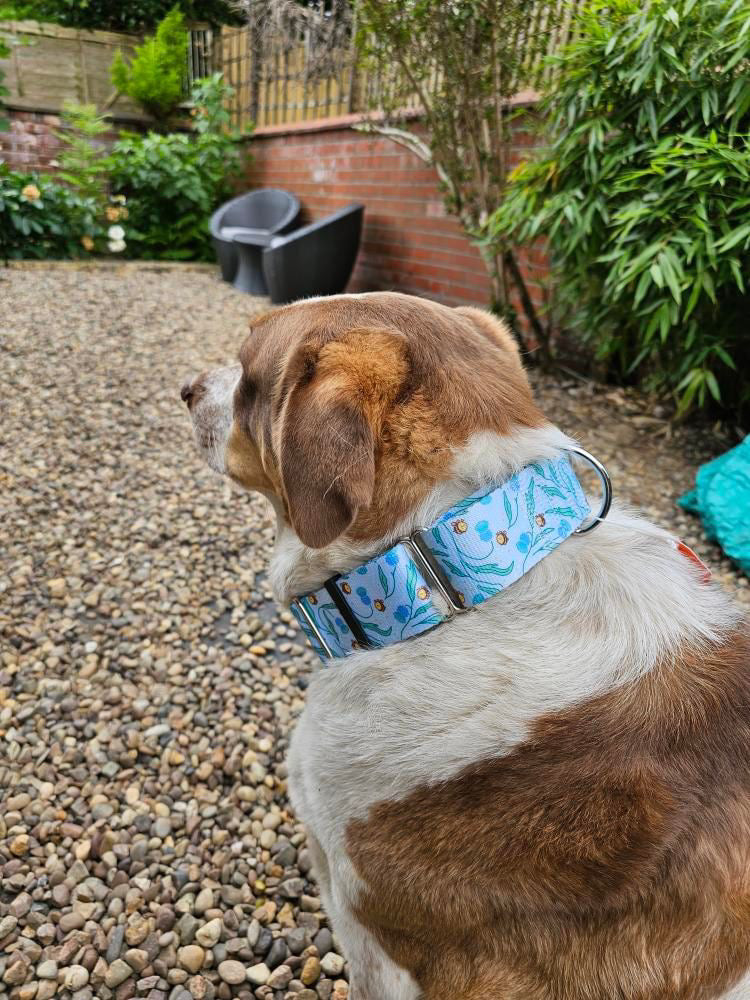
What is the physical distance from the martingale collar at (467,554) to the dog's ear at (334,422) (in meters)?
0.11

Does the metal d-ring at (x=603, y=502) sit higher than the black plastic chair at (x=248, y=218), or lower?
higher

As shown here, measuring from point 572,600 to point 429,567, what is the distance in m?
0.24

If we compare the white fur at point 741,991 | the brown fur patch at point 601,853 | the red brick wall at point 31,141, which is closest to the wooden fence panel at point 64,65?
the red brick wall at point 31,141

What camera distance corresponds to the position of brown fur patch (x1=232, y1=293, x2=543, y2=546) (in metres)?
1.06

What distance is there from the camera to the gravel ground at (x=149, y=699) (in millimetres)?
1751

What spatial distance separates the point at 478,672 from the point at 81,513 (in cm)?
284

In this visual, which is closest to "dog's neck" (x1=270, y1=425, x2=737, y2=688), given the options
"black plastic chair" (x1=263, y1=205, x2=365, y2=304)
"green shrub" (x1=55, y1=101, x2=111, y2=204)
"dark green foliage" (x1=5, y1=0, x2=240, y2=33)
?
"black plastic chair" (x1=263, y1=205, x2=365, y2=304)

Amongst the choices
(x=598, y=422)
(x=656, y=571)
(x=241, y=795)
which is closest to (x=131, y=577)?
(x=241, y=795)

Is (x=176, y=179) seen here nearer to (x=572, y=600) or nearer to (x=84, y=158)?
(x=84, y=158)

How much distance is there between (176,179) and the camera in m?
8.55

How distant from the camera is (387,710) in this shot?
113 cm

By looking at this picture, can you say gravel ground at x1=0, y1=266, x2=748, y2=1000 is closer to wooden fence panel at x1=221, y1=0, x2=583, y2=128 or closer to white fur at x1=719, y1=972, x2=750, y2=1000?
white fur at x1=719, y1=972, x2=750, y2=1000

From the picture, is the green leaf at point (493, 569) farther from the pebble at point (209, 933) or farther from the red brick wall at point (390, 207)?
the red brick wall at point (390, 207)

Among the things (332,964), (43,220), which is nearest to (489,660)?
(332,964)
